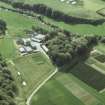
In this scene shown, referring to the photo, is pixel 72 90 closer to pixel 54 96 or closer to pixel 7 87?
pixel 54 96

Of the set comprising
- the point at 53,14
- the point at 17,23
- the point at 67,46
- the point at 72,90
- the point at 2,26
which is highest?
the point at 67,46

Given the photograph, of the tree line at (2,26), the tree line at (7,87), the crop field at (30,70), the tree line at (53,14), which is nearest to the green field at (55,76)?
the crop field at (30,70)

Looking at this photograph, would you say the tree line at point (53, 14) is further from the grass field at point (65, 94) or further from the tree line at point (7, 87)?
the tree line at point (7, 87)

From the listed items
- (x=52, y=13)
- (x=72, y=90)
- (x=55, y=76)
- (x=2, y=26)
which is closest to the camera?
(x=72, y=90)

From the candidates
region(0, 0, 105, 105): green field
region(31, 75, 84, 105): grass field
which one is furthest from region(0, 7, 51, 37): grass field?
region(31, 75, 84, 105): grass field

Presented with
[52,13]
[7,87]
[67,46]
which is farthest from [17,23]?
[7,87]

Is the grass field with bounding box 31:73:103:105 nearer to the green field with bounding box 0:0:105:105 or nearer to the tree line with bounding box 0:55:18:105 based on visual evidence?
the green field with bounding box 0:0:105:105

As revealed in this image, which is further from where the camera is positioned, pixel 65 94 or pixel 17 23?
pixel 17 23
